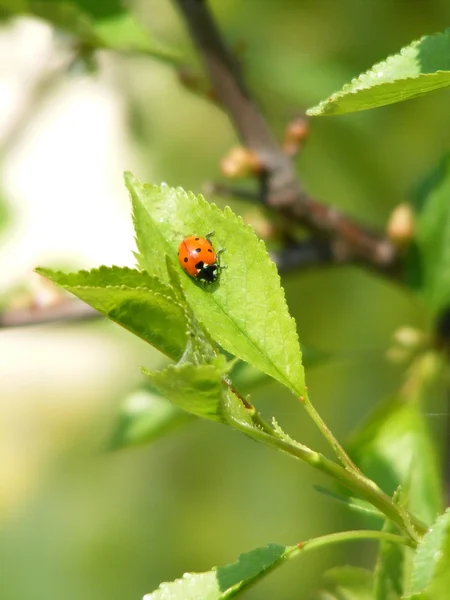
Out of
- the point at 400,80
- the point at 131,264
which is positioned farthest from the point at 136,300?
the point at 131,264

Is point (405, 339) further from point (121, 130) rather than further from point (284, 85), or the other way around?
point (121, 130)

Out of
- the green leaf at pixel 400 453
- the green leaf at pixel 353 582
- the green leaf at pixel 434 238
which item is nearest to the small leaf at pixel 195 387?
the green leaf at pixel 353 582

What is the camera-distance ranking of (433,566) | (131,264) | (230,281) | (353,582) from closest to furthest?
(433,566) → (230,281) → (353,582) → (131,264)

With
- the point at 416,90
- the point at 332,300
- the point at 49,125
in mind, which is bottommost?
the point at 416,90

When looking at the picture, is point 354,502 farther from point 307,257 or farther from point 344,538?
point 307,257

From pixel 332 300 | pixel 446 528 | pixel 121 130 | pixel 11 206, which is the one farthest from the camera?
pixel 121 130

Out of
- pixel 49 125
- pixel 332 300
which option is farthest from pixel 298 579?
pixel 49 125

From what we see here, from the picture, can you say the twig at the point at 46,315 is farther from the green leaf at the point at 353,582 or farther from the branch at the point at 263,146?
the green leaf at the point at 353,582
